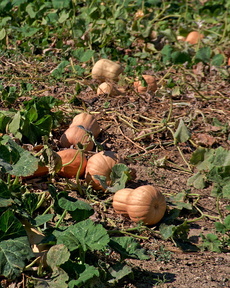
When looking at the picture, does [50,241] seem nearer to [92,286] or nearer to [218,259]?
[92,286]

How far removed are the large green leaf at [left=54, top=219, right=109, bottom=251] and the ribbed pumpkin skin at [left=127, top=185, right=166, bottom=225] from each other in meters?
0.53

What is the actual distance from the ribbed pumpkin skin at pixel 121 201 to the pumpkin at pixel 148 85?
5.66 ft

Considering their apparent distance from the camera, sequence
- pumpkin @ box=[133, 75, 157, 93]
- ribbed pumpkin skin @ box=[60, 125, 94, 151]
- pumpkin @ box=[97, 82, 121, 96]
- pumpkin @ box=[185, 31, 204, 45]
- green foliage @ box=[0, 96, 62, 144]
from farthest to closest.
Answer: pumpkin @ box=[185, 31, 204, 45]
pumpkin @ box=[133, 75, 157, 93]
pumpkin @ box=[97, 82, 121, 96]
ribbed pumpkin skin @ box=[60, 125, 94, 151]
green foliage @ box=[0, 96, 62, 144]

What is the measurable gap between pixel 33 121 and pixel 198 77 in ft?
7.32

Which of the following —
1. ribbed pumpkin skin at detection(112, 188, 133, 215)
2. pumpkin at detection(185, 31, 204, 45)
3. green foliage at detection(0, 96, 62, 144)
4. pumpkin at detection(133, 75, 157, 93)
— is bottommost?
pumpkin at detection(185, 31, 204, 45)

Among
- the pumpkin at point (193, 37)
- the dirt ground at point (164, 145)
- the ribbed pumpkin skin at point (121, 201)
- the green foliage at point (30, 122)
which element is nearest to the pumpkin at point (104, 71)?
the dirt ground at point (164, 145)

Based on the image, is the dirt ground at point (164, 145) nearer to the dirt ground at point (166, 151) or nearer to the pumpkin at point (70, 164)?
the dirt ground at point (166, 151)

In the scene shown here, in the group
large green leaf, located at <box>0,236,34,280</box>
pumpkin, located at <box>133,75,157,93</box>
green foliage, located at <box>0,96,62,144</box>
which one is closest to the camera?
large green leaf, located at <box>0,236,34,280</box>

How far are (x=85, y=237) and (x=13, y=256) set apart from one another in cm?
35

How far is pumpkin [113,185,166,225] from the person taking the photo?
2.98 m

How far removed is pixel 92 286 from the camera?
2.32 metres

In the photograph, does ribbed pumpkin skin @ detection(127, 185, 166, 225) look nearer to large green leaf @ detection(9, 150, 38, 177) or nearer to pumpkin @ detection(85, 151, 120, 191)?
pumpkin @ detection(85, 151, 120, 191)

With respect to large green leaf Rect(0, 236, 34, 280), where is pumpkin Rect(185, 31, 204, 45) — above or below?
below

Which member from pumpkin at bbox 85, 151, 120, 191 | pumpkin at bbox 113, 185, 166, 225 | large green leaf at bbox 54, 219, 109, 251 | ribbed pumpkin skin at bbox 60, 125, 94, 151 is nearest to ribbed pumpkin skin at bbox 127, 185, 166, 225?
pumpkin at bbox 113, 185, 166, 225
